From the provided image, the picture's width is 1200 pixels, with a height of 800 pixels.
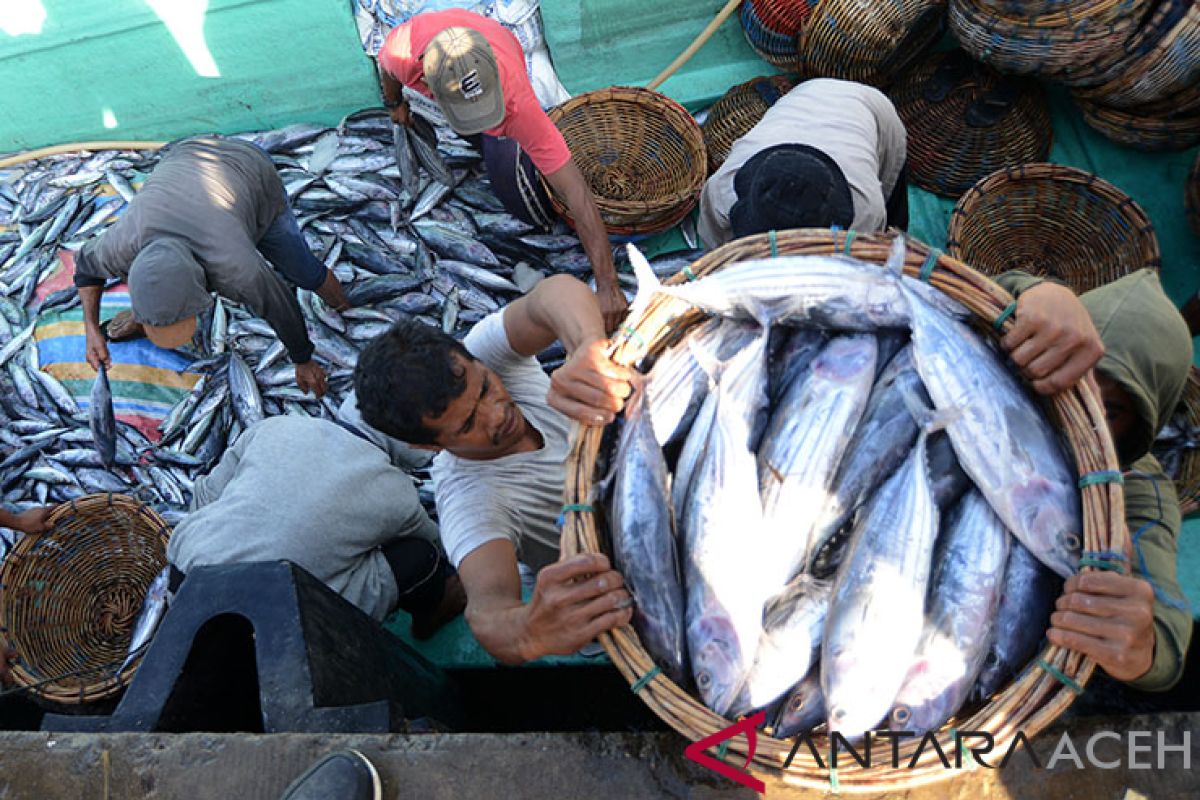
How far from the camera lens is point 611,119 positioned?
12.8 feet

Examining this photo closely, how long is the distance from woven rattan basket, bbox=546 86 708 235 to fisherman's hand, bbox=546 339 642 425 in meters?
2.07

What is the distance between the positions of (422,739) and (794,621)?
2.99 ft

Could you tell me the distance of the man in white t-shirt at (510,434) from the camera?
5.23ft

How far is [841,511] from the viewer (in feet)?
5.56

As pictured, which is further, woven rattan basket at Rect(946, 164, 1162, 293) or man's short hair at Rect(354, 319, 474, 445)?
woven rattan basket at Rect(946, 164, 1162, 293)

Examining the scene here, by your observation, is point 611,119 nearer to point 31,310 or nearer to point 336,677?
point 336,677

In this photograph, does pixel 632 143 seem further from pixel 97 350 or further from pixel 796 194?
pixel 97 350

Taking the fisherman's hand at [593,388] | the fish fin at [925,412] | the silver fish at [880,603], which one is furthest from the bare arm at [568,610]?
the fish fin at [925,412]

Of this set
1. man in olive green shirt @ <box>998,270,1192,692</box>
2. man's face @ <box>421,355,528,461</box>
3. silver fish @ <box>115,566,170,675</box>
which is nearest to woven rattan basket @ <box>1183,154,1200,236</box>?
man in olive green shirt @ <box>998,270,1192,692</box>

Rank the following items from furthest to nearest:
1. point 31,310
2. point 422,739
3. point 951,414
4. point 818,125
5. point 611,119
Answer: point 31,310
point 611,119
point 818,125
point 422,739
point 951,414

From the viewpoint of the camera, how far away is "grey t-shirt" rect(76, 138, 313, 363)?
3.28 m

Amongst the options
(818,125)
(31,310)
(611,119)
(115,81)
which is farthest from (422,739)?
(115,81)

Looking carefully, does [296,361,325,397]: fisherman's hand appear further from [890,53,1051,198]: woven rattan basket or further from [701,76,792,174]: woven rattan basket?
[890,53,1051,198]: woven rattan basket

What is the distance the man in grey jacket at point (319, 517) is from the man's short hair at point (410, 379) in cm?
53
